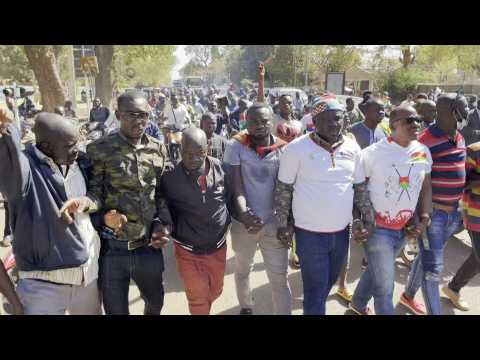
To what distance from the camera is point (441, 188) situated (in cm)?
299

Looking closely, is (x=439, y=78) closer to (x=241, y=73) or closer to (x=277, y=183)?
(x=241, y=73)

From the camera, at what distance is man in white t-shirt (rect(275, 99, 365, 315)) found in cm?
256

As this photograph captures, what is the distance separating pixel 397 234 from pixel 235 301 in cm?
171

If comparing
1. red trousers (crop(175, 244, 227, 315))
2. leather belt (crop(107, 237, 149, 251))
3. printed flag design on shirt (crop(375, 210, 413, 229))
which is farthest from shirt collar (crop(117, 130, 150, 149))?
printed flag design on shirt (crop(375, 210, 413, 229))

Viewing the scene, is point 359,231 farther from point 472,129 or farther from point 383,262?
point 472,129

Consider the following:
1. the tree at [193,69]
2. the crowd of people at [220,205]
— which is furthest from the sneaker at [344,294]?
the tree at [193,69]

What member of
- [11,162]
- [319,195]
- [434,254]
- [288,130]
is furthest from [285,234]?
[288,130]

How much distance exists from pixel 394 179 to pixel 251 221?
105 centimetres

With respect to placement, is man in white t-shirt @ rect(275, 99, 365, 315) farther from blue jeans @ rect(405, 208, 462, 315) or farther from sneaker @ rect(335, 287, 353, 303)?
sneaker @ rect(335, 287, 353, 303)

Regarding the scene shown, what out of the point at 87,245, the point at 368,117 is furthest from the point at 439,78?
the point at 87,245

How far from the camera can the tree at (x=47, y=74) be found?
12898 millimetres

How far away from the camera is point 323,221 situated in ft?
8.46

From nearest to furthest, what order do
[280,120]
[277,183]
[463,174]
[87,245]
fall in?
[87,245] → [277,183] → [463,174] → [280,120]

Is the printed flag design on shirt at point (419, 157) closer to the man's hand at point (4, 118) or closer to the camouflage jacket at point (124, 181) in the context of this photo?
the camouflage jacket at point (124, 181)
